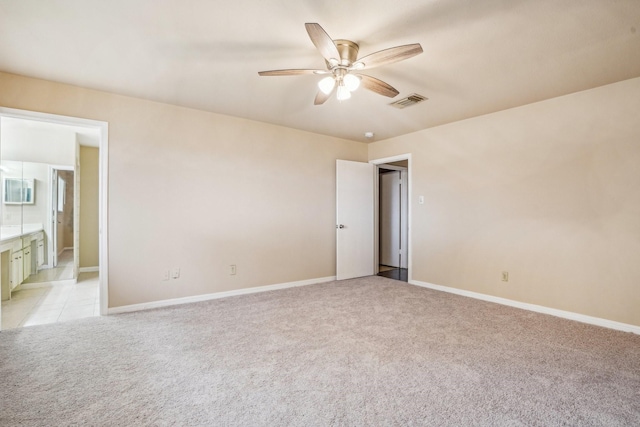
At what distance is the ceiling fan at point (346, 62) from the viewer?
187cm

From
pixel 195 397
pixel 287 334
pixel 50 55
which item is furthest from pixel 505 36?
pixel 50 55

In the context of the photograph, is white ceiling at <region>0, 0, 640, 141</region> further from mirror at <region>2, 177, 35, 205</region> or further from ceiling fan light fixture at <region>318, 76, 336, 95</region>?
mirror at <region>2, 177, 35, 205</region>

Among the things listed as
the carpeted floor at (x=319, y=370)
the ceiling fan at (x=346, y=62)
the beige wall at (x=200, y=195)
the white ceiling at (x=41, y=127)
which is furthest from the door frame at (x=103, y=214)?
the ceiling fan at (x=346, y=62)

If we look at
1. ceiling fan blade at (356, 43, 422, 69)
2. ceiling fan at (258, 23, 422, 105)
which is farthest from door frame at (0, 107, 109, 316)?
ceiling fan blade at (356, 43, 422, 69)

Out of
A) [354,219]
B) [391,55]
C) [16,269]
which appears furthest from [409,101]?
[16,269]

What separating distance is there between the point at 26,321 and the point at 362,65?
13.4 ft

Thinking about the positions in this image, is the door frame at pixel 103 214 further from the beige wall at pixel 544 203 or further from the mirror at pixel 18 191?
the beige wall at pixel 544 203

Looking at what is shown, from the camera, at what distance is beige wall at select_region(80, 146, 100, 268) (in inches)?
224

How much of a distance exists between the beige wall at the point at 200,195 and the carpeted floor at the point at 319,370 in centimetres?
64

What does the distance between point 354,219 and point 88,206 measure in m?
5.12

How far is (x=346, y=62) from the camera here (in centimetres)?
225

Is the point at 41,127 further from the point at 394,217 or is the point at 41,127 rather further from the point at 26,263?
the point at 394,217

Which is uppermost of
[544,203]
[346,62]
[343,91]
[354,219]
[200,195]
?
[346,62]

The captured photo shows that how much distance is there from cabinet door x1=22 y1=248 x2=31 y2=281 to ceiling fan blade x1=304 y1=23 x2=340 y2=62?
204 inches
